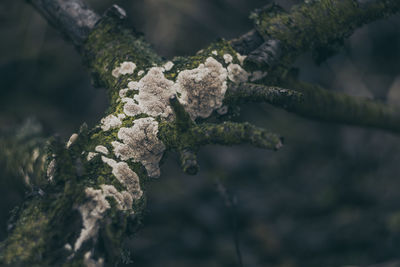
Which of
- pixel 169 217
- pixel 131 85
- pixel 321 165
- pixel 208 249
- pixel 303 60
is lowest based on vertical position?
pixel 208 249

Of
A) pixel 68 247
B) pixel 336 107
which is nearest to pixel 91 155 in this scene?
pixel 68 247

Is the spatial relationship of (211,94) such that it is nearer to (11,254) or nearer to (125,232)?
(125,232)

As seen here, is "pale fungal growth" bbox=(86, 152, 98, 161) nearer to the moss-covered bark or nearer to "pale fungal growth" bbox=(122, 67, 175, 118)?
"pale fungal growth" bbox=(122, 67, 175, 118)

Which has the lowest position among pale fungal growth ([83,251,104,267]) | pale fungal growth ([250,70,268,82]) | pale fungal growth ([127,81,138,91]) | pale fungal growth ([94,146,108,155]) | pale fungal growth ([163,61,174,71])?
pale fungal growth ([83,251,104,267])

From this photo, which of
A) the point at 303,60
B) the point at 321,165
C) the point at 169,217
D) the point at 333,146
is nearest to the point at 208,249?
the point at 169,217

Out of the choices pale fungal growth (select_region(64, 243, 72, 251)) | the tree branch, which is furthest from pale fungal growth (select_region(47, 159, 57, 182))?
the tree branch

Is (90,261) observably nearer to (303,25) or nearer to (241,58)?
(241,58)
